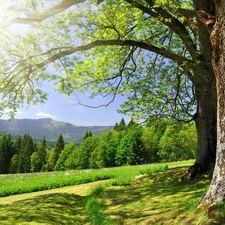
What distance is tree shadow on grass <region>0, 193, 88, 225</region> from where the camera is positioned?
29.5ft

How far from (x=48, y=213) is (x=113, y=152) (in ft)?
290

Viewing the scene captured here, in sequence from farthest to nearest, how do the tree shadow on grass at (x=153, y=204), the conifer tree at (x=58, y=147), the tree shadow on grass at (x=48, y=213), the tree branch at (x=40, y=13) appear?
the conifer tree at (x=58, y=147) < the tree branch at (x=40, y=13) < the tree shadow on grass at (x=48, y=213) < the tree shadow on grass at (x=153, y=204)

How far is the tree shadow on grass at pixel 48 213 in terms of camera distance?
8977 mm

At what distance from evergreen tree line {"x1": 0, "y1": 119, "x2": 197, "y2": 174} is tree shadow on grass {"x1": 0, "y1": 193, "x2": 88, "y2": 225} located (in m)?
58.5

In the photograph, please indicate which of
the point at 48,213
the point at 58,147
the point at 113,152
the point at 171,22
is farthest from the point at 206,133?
the point at 58,147

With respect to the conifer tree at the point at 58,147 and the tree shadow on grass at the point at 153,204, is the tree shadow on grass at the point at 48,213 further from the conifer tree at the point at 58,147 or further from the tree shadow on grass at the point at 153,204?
the conifer tree at the point at 58,147

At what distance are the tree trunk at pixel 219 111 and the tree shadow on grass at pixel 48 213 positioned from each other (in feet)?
15.3

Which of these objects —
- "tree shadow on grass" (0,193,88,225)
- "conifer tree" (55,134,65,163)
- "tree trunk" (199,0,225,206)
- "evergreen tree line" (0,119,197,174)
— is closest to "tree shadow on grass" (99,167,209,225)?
"tree trunk" (199,0,225,206)

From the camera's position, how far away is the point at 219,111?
262 inches

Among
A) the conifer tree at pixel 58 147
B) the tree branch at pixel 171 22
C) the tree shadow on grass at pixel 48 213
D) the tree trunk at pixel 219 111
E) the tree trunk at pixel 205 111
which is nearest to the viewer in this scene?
the tree trunk at pixel 219 111

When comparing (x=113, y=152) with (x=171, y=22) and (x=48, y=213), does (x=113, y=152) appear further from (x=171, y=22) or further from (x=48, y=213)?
(x=48, y=213)

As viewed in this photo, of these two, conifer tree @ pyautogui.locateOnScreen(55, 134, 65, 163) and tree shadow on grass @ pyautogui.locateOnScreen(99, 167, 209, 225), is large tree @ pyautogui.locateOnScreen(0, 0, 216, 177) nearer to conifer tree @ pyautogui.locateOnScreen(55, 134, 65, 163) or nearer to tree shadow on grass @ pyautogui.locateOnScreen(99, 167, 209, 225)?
tree shadow on grass @ pyautogui.locateOnScreen(99, 167, 209, 225)

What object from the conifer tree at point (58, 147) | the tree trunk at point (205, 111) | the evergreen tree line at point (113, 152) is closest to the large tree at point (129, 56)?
the tree trunk at point (205, 111)

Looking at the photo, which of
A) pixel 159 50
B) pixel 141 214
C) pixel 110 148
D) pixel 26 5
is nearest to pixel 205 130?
pixel 159 50
